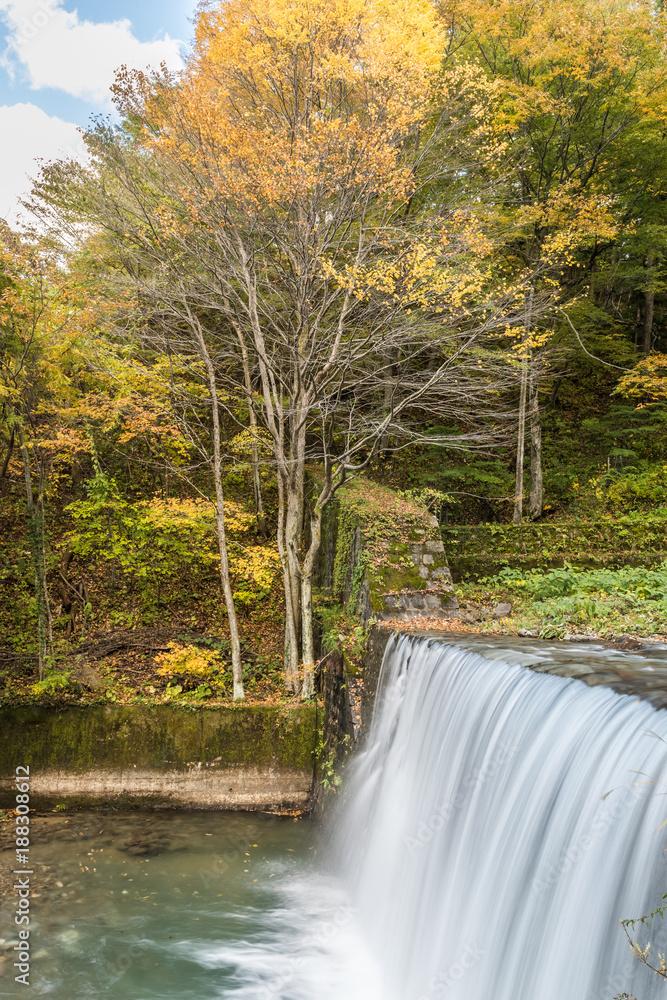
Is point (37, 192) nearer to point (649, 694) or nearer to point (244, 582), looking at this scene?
point (244, 582)

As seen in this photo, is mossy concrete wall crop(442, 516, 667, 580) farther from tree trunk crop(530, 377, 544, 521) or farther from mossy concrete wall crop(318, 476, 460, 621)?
tree trunk crop(530, 377, 544, 521)

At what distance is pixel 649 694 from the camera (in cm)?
363

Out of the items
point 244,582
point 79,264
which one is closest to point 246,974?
point 244,582

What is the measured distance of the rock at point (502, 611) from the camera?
27.9 feet

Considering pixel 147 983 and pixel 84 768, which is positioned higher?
pixel 84 768

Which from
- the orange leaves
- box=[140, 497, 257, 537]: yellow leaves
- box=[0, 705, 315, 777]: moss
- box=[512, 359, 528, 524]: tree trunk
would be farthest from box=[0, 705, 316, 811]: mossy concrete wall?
the orange leaves

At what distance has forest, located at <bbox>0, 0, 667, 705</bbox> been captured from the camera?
7816mm

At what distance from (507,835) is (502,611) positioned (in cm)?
488

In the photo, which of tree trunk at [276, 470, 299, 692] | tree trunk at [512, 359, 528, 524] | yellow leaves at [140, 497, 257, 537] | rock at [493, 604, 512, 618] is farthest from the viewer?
tree trunk at [512, 359, 528, 524]

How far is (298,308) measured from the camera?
27.6 ft

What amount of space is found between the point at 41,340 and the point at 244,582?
5.26 m

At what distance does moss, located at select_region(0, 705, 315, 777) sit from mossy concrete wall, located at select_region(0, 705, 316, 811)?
13 mm

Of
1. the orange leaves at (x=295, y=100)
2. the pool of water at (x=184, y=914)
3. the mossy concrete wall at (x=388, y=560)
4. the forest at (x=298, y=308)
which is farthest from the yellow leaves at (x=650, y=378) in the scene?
the pool of water at (x=184, y=914)

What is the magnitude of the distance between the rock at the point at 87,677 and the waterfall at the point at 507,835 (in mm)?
4443
